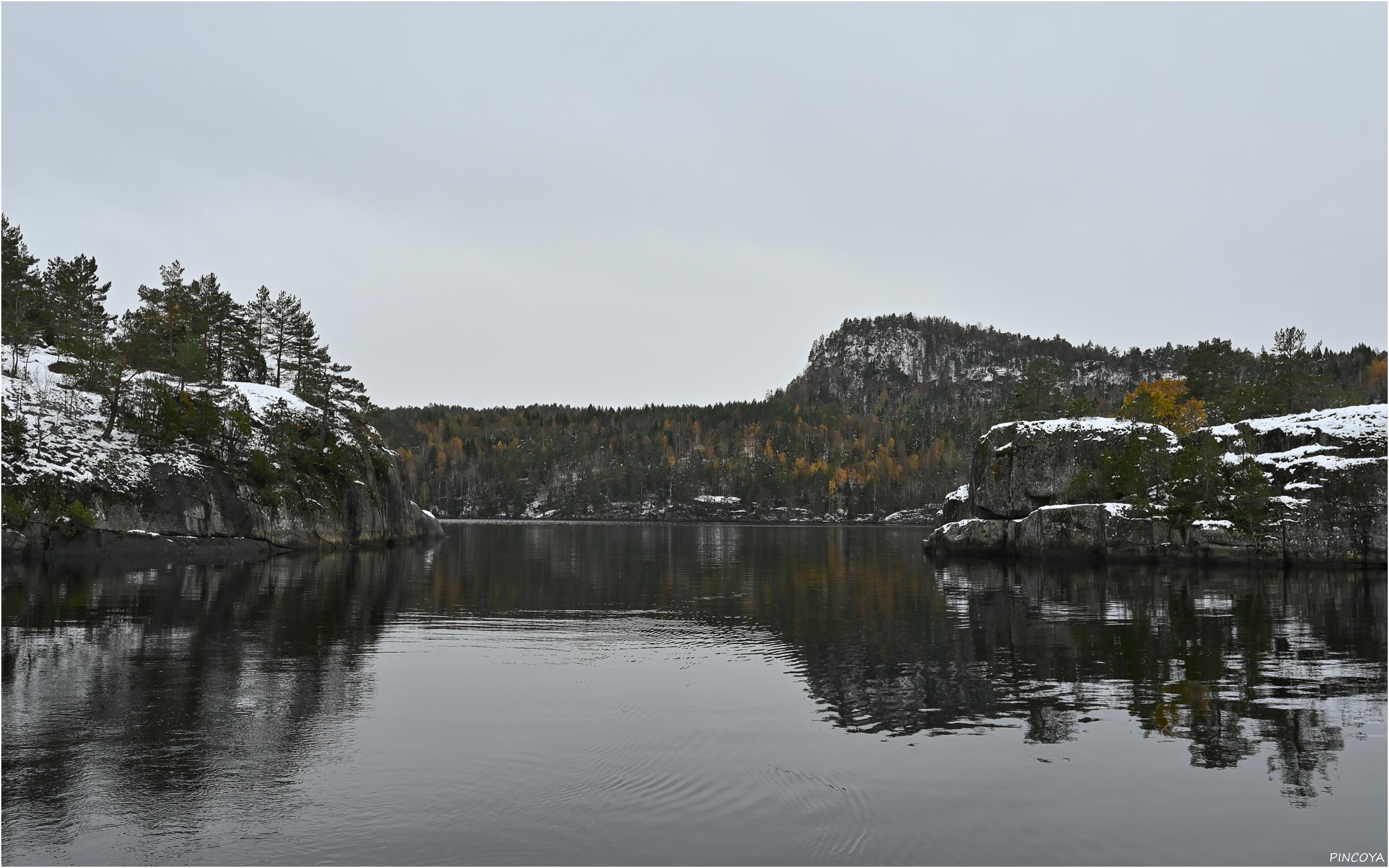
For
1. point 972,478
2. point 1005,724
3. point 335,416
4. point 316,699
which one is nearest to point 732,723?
point 1005,724

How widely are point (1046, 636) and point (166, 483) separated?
65.6 metres

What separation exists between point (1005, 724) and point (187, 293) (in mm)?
98384

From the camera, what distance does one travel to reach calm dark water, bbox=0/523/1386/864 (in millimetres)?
11172

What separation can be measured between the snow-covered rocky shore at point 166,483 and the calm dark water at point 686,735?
30.1 meters

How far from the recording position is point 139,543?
62.1 metres

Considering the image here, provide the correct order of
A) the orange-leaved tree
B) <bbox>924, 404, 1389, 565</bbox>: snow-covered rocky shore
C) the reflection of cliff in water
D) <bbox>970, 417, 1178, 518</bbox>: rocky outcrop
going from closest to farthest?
1. the reflection of cliff in water
2. <bbox>924, 404, 1389, 565</bbox>: snow-covered rocky shore
3. <bbox>970, 417, 1178, 518</bbox>: rocky outcrop
4. the orange-leaved tree

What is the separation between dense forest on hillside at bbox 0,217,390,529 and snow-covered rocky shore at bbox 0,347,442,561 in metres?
0.16

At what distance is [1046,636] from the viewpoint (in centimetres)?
2872

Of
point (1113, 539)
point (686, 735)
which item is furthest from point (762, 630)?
point (1113, 539)

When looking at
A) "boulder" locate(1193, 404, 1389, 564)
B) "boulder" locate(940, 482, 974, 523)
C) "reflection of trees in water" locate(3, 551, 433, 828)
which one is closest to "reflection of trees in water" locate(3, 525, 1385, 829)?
"reflection of trees in water" locate(3, 551, 433, 828)

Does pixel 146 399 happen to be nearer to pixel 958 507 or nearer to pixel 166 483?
pixel 166 483

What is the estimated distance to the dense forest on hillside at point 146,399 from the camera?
64000mm

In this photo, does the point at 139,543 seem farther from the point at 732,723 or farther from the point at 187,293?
the point at 732,723

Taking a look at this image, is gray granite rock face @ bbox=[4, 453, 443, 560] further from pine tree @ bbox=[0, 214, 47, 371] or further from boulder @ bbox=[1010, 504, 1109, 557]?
boulder @ bbox=[1010, 504, 1109, 557]
